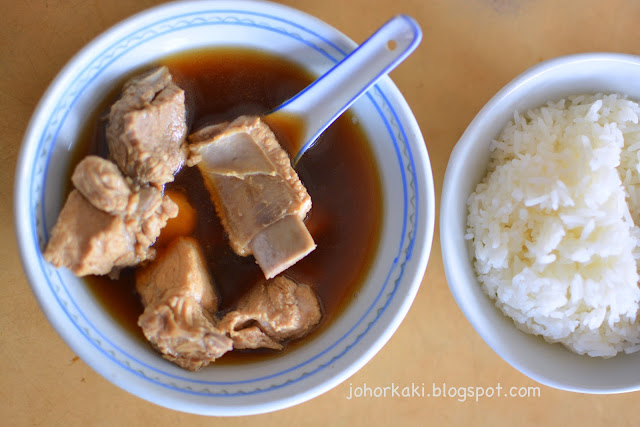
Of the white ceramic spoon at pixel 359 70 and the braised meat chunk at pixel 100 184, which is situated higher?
the white ceramic spoon at pixel 359 70

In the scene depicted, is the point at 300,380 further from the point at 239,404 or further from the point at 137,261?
the point at 137,261

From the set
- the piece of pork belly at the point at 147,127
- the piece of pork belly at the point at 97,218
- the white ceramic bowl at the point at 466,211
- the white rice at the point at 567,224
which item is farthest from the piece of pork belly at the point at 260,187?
the white rice at the point at 567,224

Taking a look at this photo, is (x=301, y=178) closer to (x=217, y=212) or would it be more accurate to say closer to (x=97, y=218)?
(x=217, y=212)

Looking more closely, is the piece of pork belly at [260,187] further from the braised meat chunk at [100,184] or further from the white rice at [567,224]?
the white rice at [567,224]

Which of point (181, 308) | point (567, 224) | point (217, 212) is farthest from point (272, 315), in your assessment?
point (567, 224)

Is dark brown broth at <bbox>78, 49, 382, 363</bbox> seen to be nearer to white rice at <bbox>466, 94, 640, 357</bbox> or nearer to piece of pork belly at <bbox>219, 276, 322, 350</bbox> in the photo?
piece of pork belly at <bbox>219, 276, 322, 350</bbox>
